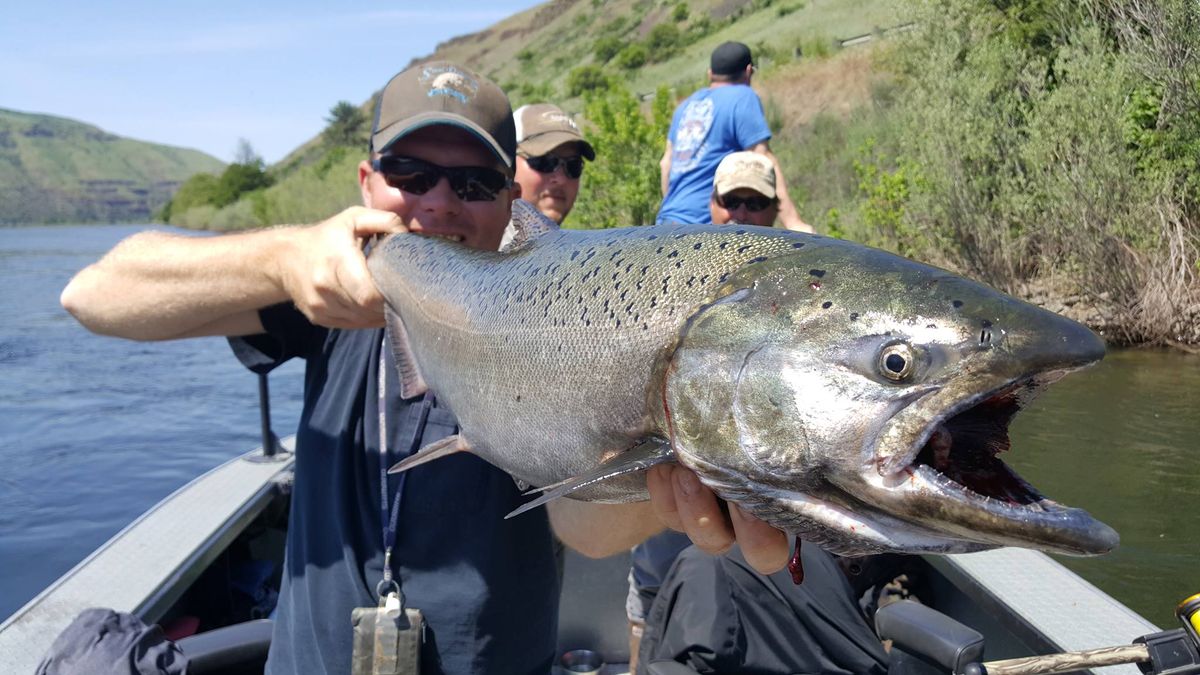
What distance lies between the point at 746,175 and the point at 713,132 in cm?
102

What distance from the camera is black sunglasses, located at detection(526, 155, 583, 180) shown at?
575 centimetres

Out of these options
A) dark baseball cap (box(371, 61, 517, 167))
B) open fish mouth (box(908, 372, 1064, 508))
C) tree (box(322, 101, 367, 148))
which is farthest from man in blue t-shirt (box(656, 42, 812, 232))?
tree (box(322, 101, 367, 148))

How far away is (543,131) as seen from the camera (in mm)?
5723

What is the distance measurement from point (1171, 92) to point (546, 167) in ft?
42.5

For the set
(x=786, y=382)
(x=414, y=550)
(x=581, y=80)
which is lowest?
(x=414, y=550)

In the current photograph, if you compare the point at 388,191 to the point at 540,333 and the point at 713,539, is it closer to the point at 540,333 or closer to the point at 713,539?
the point at 540,333

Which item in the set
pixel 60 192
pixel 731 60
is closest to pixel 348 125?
pixel 60 192

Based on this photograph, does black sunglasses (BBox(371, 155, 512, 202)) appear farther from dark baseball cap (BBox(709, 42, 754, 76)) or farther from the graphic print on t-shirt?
dark baseball cap (BBox(709, 42, 754, 76))

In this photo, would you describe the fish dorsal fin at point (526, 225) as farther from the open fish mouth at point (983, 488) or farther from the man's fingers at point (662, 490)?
the open fish mouth at point (983, 488)

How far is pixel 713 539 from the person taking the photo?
70.9 inches

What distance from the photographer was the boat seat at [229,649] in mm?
3152

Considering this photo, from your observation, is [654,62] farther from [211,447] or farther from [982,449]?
[982,449]

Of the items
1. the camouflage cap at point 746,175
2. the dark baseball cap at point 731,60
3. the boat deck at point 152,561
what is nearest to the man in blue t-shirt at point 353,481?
the boat deck at point 152,561

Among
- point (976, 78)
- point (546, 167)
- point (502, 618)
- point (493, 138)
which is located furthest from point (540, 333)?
point (976, 78)
